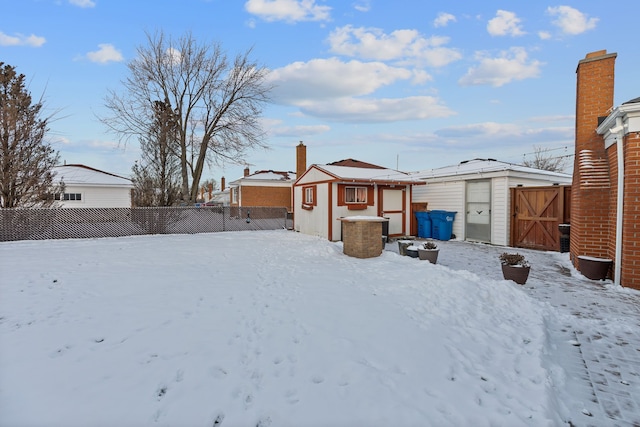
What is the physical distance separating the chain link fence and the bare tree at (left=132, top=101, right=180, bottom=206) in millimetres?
1836

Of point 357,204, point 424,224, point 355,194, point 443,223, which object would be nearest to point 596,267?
point 443,223

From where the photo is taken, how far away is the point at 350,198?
1233cm

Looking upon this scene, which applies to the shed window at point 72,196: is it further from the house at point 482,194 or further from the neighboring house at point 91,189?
the house at point 482,194

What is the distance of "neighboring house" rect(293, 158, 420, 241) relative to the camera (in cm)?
1194

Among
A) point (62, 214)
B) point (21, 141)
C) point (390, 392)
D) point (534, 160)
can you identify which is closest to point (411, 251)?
point (390, 392)

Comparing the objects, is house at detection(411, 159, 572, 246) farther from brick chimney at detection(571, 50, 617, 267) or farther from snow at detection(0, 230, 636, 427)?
snow at detection(0, 230, 636, 427)

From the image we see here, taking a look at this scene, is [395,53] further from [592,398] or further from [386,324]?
[592,398]

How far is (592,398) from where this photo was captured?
2.61m

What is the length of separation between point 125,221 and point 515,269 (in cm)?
1427

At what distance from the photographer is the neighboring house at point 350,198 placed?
470 inches

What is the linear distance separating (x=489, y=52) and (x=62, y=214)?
53.7 ft

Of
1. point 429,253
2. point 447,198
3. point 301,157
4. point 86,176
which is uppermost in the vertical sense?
point 301,157

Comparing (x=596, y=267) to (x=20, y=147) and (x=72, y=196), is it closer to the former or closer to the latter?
(x=20, y=147)

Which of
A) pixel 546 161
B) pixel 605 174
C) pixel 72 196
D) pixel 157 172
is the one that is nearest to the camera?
pixel 605 174
